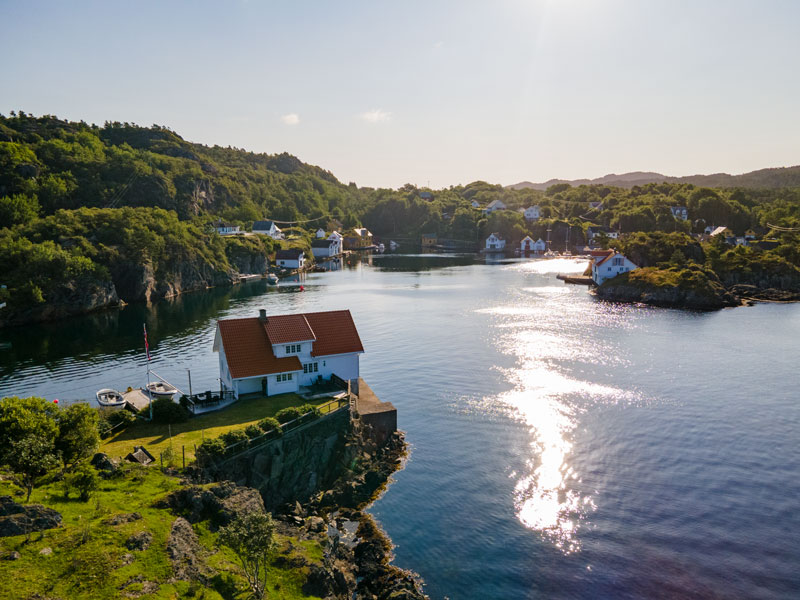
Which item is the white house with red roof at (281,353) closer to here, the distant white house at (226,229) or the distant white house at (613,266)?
the distant white house at (613,266)

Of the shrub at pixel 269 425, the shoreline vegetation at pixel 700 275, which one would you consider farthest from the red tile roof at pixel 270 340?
the shoreline vegetation at pixel 700 275

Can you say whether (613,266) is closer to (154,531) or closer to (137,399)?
(137,399)

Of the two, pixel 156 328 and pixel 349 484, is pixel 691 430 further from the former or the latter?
pixel 156 328

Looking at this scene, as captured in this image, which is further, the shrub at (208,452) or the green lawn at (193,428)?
the green lawn at (193,428)

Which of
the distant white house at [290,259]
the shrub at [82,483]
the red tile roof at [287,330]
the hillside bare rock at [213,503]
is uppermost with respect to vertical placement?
the distant white house at [290,259]

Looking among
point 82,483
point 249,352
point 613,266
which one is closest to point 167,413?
point 249,352

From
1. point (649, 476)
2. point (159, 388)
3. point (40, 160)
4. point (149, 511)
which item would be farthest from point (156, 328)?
point (40, 160)

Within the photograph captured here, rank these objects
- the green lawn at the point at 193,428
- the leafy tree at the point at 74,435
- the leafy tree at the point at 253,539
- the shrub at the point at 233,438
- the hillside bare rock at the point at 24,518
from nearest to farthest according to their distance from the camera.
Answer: the hillside bare rock at the point at 24,518, the leafy tree at the point at 253,539, the leafy tree at the point at 74,435, the shrub at the point at 233,438, the green lawn at the point at 193,428
